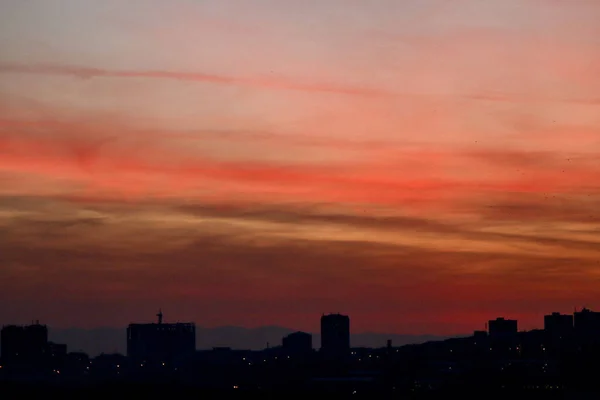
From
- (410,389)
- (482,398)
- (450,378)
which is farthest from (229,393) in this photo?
(450,378)

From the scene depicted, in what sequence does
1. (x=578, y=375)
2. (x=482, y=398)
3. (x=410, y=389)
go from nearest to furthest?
(x=482, y=398)
(x=410, y=389)
(x=578, y=375)

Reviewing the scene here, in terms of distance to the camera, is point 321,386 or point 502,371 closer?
point 321,386

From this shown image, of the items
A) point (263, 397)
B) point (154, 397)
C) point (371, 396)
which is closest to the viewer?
point (154, 397)

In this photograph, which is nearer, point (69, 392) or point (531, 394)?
point (69, 392)

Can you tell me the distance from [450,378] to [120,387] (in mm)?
72397

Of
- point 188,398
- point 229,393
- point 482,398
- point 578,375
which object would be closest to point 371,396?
point 482,398

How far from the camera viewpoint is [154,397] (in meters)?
111

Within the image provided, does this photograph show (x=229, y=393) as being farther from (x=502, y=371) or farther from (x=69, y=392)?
(x=502, y=371)

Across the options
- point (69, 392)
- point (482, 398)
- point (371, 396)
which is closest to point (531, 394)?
point (482, 398)

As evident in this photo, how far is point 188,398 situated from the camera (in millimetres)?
111375

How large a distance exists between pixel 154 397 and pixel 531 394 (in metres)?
47.9

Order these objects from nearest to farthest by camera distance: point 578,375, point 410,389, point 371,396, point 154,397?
point 154,397 → point 371,396 → point 410,389 → point 578,375

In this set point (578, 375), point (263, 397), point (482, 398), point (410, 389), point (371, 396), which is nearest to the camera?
point (263, 397)

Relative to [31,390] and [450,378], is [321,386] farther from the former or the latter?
[31,390]
